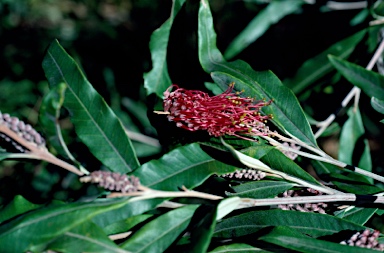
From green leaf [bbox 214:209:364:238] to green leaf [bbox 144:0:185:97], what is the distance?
39cm

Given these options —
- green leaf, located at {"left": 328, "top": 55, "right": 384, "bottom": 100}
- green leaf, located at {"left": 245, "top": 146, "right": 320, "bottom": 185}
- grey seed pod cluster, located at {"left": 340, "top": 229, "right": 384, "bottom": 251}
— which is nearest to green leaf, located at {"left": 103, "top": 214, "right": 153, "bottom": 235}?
green leaf, located at {"left": 245, "top": 146, "right": 320, "bottom": 185}

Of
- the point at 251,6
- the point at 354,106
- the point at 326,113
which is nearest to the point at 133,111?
the point at 251,6

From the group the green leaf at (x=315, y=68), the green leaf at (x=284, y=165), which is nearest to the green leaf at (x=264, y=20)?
the green leaf at (x=315, y=68)

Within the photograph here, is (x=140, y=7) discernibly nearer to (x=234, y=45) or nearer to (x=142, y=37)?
(x=142, y=37)

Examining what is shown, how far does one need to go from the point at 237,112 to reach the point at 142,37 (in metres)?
2.07

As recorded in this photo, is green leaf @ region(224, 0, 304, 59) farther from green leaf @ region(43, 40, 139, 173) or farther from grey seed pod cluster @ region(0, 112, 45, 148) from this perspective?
grey seed pod cluster @ region(0, 112, 45, 148)

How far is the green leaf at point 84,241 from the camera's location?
0.72 m

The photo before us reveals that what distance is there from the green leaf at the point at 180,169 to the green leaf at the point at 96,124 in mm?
60

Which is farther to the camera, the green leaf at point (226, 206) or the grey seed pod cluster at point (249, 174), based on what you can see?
the grey seed pod cluster at point (249, 174)

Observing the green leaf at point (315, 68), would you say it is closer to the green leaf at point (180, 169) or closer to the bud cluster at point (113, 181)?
the green leaf at point (180, 169)

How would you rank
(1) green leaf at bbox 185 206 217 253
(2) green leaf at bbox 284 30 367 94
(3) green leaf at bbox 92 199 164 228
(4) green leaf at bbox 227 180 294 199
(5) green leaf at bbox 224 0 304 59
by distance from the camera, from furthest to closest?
(5) green leaf at bbox 224 0 304 59
(2) green leaf at bbox 284 30 367 94
(4) green leaf at bbox 227 180 294 199
(3) green leaf at bbox 92 199 164 228
(1) green leaf at bbox 185 206 217 253

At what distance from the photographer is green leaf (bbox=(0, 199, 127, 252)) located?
2.27 ft

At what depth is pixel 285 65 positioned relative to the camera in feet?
6.48

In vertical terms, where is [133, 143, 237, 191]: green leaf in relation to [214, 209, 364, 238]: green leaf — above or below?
above
